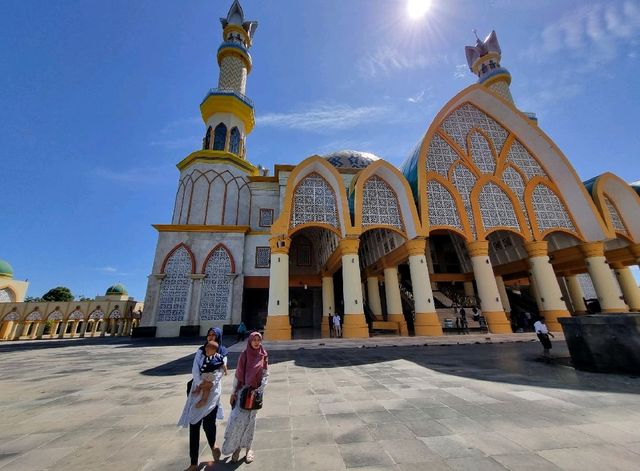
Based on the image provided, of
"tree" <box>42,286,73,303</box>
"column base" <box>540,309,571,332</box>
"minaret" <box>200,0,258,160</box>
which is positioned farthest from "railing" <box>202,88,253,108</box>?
"tree" <box>42,286,73,303</box>

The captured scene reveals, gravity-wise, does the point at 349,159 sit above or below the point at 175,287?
above

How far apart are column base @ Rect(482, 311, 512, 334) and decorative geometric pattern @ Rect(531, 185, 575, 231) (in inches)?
249

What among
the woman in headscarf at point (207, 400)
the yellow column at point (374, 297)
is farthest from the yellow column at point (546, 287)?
the woman in headscarf at point (207, 400)

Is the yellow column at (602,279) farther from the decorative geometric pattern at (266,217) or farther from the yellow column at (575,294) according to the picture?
the decorative geometric pattern at (266,217)

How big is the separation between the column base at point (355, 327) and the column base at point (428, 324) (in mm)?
2603

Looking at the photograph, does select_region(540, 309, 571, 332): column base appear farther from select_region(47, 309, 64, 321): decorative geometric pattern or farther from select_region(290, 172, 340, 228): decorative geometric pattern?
select_region(47, 309, 64, 321): decorative geometric pattern

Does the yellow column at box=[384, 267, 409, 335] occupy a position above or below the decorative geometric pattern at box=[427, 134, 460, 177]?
below

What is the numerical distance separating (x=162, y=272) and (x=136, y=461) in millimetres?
18057

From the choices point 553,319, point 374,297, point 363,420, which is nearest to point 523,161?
point 553,319

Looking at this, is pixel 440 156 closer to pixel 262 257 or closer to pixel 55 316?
pixel 262 257

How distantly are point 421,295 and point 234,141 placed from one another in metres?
22.3

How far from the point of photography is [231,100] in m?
24.8

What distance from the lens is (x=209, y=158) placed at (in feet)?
76.5

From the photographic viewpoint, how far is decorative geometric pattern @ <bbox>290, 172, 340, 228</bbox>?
1385 cm
